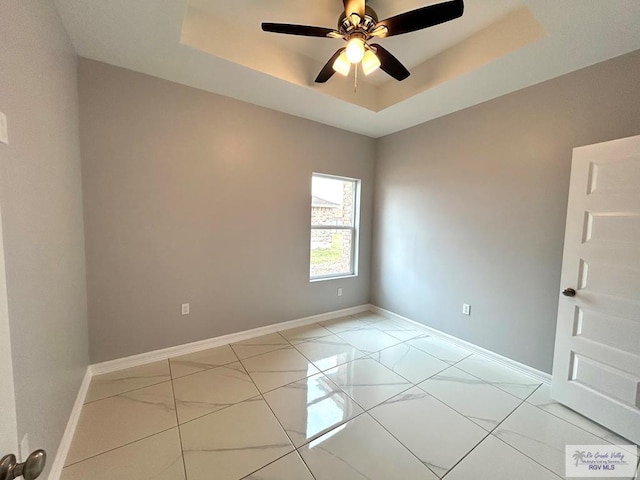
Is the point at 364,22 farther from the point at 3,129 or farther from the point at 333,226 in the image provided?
the point at 333,226

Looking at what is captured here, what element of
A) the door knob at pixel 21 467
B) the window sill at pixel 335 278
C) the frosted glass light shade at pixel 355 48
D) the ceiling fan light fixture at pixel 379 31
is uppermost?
the ceiling fan light fixture at pixel 379 31

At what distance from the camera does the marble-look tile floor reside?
1458 mm

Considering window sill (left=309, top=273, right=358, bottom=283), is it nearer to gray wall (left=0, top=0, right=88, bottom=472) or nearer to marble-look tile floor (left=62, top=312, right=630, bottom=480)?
marble-look tile floor (left=62, top=312, right=630, bottom=480)

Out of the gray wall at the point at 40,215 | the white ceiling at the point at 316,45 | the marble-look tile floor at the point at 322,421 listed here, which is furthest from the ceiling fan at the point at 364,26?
the marble-look tile floor at the point at 322,421

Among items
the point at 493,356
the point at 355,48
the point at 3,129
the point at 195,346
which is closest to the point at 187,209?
the point at 195,346

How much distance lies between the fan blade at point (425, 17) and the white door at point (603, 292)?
1398 millimetres

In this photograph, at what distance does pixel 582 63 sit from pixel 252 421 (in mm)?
3618

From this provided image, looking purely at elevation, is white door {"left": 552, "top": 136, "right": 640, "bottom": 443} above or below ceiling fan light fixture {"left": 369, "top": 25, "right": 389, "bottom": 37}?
below

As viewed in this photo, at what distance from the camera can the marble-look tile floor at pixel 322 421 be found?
4.78ft

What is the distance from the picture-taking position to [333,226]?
371 cm

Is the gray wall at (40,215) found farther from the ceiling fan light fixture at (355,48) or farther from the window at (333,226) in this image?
the window at (333,226)

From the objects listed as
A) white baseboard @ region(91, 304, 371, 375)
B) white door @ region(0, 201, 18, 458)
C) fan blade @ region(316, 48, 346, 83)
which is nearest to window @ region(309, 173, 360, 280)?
white baseboard @ region(91, 304, 371, 375)

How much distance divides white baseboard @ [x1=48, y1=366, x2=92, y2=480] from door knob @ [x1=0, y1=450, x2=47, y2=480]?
1.27 metres

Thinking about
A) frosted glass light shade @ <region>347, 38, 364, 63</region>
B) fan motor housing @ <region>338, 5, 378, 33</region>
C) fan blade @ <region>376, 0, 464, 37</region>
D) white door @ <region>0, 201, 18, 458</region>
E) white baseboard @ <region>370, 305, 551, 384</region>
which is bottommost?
white baseboard @ <region>370, 305, 551, 384</region>
